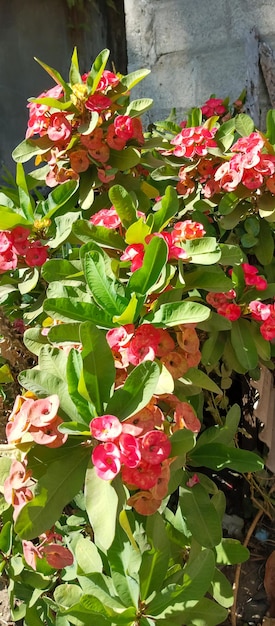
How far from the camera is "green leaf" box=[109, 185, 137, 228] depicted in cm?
109

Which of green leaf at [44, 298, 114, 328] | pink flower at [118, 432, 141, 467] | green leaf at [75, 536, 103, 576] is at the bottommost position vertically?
green leaf at [75, 536, 103, 576]

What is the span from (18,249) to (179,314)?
0.46 meters

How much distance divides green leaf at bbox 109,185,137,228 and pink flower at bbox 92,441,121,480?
48 centimetres

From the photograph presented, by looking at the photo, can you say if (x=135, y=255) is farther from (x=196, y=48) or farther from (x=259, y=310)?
(x=196, y=48)

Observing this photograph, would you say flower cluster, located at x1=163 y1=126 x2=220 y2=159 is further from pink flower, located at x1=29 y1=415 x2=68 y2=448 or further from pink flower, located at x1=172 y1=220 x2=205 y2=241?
pink flower, located at x1=29 y1=415 x2=68 y2=448

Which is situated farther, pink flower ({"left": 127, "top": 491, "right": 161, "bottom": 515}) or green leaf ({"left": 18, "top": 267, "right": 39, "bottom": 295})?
green leaf ({"left": 18, "top": 267, "right": 39, "bottom": 295})

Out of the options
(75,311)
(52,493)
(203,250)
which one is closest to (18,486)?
(52,493)

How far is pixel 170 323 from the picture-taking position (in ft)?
2.84

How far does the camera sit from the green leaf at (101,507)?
720mm

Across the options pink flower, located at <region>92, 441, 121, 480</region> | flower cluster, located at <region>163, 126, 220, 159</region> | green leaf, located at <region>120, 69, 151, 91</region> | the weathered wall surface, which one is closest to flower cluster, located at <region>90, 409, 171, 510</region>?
pink flower, located at <region>92, 441, 121, 480</region>

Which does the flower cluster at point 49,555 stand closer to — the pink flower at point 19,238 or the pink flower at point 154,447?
the pink flower at point 154,447

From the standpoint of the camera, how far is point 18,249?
1.20 metres

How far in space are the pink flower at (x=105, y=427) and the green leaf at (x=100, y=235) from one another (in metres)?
0.43

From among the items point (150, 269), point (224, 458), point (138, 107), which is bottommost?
point (224, 458)
